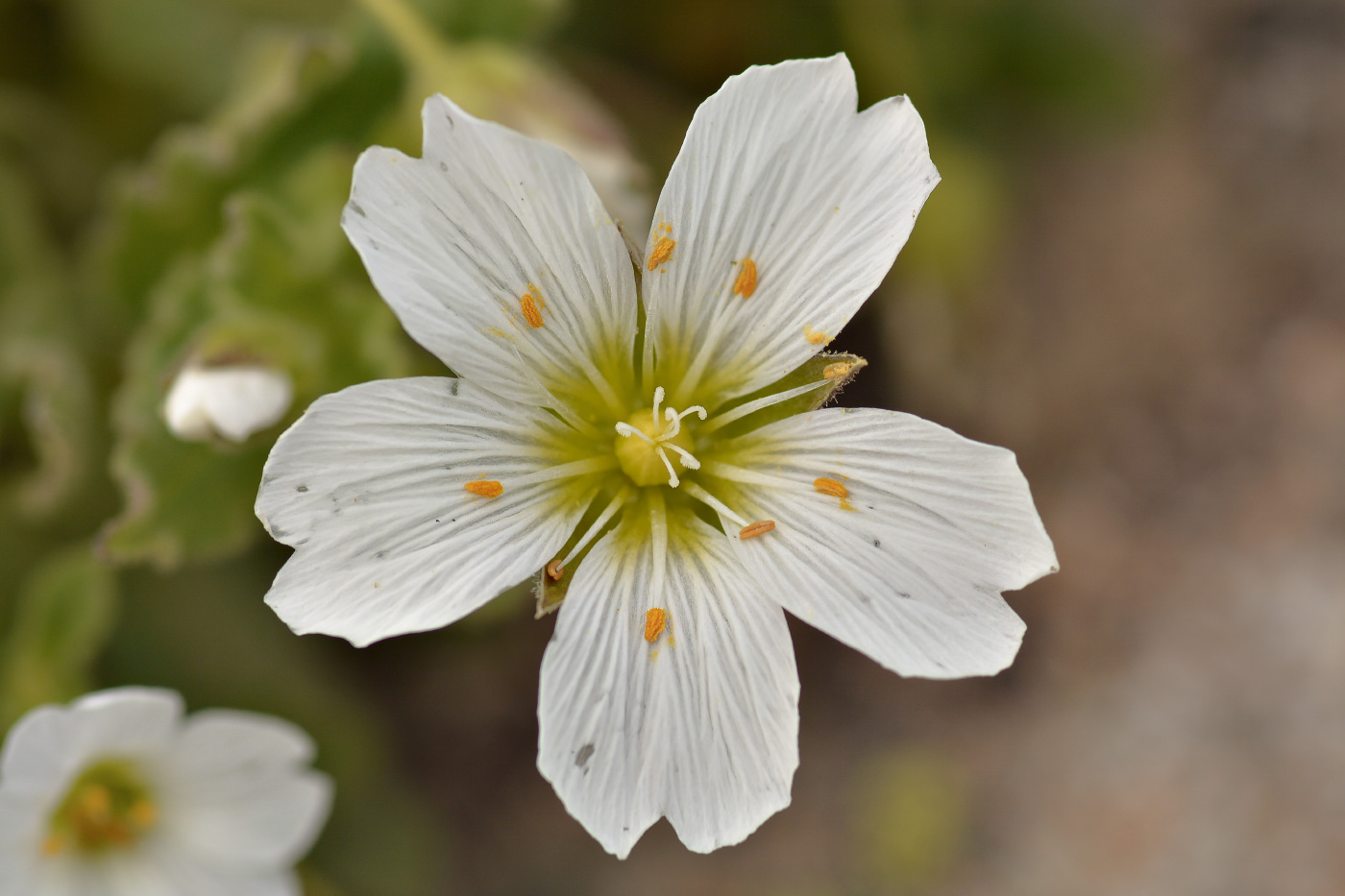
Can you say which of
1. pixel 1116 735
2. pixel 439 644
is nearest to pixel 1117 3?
pixel 1116 735

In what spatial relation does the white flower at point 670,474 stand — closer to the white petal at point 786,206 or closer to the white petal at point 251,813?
the white petal at point 786,206

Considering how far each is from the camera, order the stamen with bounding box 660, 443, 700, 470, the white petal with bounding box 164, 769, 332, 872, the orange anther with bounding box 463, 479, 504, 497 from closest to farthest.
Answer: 1. the orange anther with bounding box 463, 479, 504, 497
2. the stamen with bounding box 660, 443, 700, 470
3. the white petal with bounding box 164, 769, 332, 872

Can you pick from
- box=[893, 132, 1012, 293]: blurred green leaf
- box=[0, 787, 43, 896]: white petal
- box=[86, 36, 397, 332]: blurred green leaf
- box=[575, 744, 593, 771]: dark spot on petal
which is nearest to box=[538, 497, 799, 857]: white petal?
box=[575, 744, 593, 771]: dark spot on petal

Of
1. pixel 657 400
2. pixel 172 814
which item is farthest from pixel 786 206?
pixel 172 814

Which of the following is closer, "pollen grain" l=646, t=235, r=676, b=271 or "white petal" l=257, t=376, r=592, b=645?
"white petal" l=257, t=376, r=592, b=645

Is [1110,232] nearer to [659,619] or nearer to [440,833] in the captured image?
[659,619]

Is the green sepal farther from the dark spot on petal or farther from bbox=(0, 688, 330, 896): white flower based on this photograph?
bbox=(0, 688, 330, 896): white flower

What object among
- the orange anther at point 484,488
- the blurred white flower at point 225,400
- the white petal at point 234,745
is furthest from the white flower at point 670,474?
the white petal at point 234,745

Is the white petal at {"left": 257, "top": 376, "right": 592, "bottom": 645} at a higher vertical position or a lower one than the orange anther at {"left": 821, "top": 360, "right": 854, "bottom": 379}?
lower
